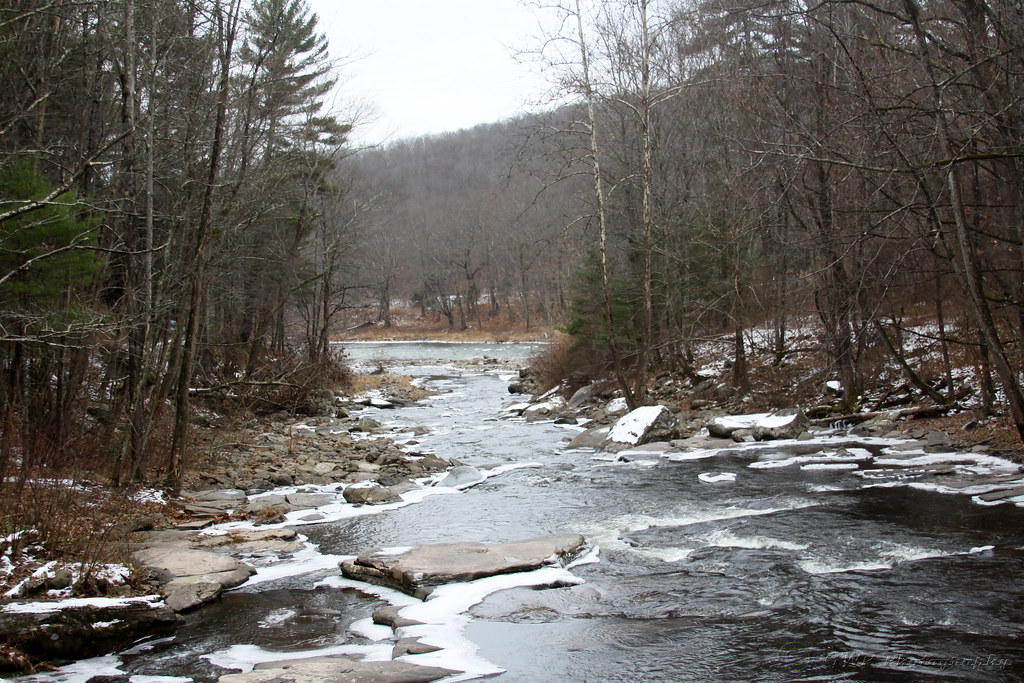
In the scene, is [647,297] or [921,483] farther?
[647,297]

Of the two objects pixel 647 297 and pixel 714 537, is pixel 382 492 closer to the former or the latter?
pixel 714 537

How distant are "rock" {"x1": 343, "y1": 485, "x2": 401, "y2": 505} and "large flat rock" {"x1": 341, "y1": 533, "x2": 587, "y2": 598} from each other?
112 inches

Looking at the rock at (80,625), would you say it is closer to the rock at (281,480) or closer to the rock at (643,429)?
the rock at (281,480)

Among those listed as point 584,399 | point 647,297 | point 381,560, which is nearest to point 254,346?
point 584,399

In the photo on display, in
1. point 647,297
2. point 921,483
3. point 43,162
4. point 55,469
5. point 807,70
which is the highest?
point 807,70

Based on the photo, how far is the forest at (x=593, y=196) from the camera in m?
8.79

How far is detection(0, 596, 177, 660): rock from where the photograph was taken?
5.61 m

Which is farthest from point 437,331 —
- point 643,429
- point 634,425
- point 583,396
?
point 643,429

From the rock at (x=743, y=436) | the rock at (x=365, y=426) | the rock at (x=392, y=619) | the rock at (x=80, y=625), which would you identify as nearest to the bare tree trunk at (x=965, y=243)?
the rock at (x=743, y=436)

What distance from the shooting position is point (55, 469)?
860 cm

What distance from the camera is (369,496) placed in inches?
437

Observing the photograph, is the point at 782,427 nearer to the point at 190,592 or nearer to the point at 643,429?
the point at 643,429

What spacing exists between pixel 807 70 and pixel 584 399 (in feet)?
32.7

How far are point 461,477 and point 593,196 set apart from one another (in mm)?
9195
